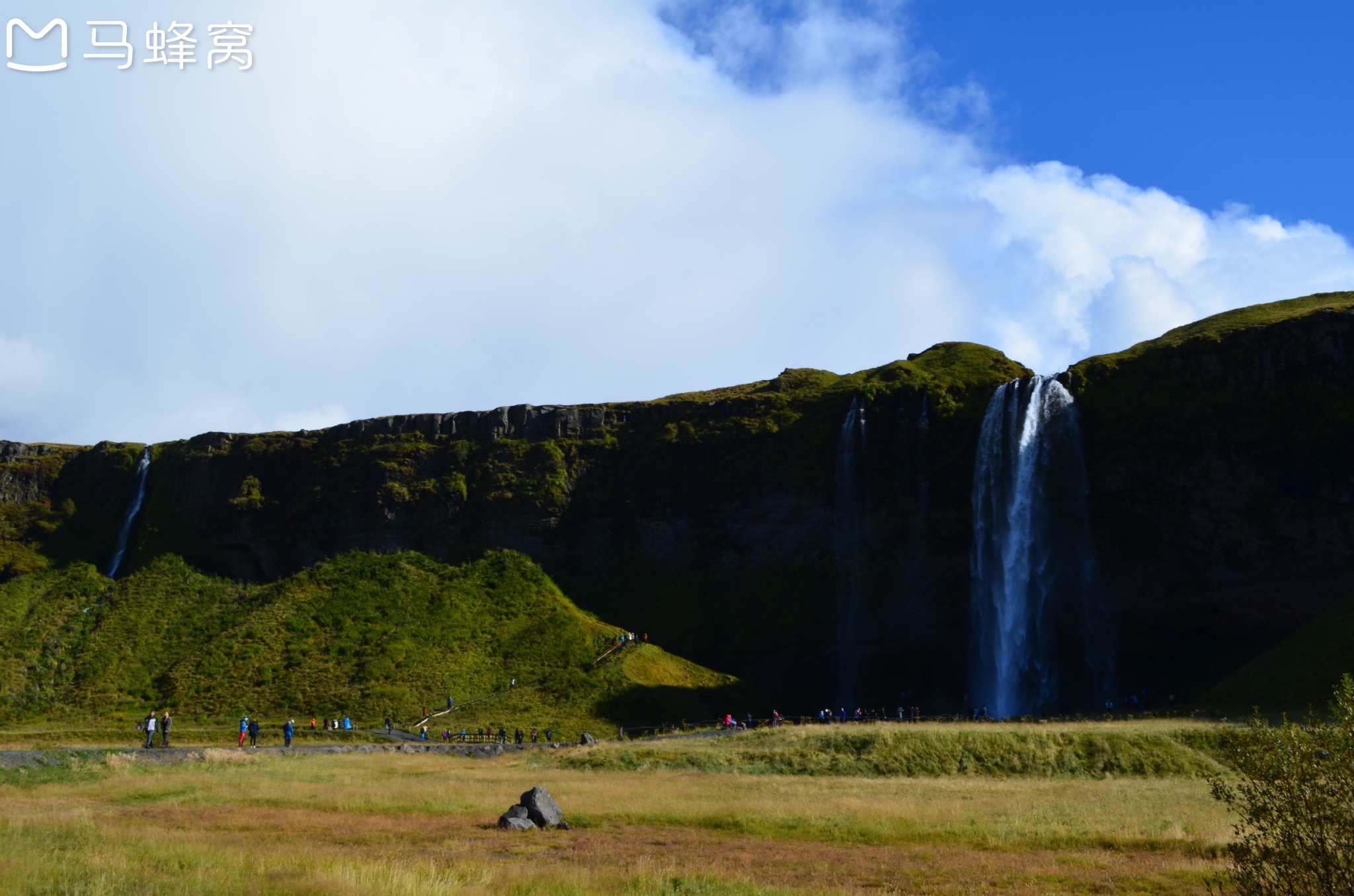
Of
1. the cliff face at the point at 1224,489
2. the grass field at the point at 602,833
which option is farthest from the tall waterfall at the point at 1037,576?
the grass field at the point at 602,833

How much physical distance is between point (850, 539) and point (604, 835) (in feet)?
182

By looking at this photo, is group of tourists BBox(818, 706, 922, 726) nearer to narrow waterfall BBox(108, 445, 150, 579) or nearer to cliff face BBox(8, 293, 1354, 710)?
cliff face BBox(8, 293, 1354, 710)

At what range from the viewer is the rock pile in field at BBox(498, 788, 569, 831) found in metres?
24.0

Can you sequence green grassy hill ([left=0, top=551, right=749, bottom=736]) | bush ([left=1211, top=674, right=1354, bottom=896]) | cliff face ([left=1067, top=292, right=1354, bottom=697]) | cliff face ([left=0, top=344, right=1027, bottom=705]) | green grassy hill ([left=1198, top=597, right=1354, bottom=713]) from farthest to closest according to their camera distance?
cliff face ([left=0, top=344, right=1027, bottom=705]), green grassy hill ([left=0, top=551, right=749, bottom=736]), cliff face ([left=1067, top=292, right=1354, bottom=697]), green grassy hill ([left=1198, top=597, right=1354, bottom=713]), bush ([left=1211, top=674, right=1354, bottom=896])

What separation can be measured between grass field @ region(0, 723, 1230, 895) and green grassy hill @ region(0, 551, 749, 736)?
27875 millimetres

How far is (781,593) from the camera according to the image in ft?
254

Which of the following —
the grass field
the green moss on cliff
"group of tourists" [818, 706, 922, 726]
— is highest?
the green moss on cliff

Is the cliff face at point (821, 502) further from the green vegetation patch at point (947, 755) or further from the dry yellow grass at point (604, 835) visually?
the dry yellow grass at point (604, 835)

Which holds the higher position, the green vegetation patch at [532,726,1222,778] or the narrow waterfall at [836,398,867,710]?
the narrow waterfall at [836,398,867,710]

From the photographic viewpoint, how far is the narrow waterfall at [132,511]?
296ft

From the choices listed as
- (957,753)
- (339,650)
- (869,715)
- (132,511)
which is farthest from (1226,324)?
(132,511)

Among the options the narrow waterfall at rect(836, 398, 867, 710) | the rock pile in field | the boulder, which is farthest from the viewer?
the narrow waterfall at rect(836, 398, 867, 710)

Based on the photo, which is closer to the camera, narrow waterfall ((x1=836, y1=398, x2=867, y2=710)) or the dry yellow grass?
the dry yellow grass

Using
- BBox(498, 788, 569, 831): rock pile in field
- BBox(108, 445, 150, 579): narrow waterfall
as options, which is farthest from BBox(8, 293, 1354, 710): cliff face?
BBox(498, 788, 569, 831): rock pile in field
